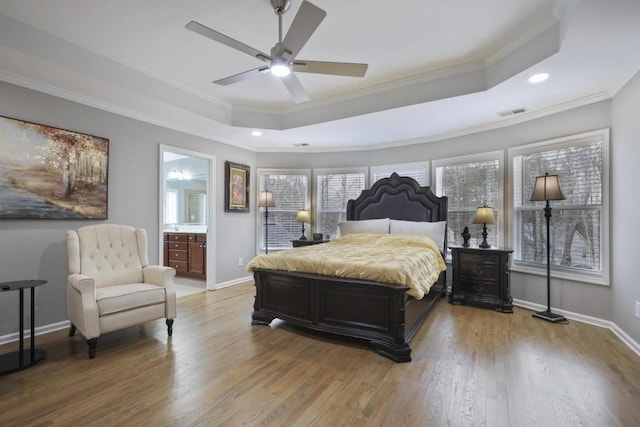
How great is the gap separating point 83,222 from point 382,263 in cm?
331

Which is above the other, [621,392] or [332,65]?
[332,65]

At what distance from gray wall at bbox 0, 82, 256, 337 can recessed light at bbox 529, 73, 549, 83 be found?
4336 mm

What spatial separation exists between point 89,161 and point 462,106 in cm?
435

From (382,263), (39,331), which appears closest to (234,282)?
(39,331)

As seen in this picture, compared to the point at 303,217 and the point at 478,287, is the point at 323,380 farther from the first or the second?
the point at 303,217

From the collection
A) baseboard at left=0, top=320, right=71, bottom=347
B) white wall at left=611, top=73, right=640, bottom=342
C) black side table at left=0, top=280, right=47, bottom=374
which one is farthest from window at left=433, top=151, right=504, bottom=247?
baseboard at left=0, top=320, right=71, bottom=347

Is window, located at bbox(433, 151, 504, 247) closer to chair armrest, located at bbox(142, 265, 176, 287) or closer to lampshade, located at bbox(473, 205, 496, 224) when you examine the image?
lampshade, located at bbox(473, 205, 496, 224)

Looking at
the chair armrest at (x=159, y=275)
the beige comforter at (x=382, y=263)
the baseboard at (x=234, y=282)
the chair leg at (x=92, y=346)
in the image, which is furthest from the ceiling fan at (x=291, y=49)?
the baseboard at (x=234, y=282)

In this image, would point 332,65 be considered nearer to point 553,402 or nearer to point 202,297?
point 553,402

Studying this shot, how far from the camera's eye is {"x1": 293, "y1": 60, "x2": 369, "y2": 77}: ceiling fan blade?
2367 mm

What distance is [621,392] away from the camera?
206 centimetres

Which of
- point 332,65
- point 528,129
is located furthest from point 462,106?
point 332,65

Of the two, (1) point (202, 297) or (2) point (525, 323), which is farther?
(1) point (202, 297)

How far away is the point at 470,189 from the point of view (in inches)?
183
